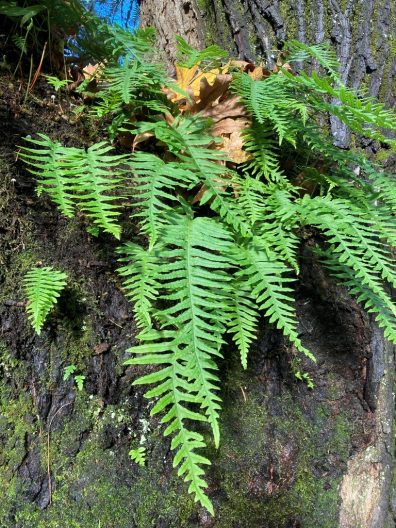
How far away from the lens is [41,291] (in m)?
1.34

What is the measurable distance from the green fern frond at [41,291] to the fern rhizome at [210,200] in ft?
0.73

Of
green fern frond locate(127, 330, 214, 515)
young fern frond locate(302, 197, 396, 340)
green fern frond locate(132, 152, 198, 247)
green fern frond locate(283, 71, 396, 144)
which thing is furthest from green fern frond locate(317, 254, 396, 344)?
green fern frond locate(127, 330, 214, 515)

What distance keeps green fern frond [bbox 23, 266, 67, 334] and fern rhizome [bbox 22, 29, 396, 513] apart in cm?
22

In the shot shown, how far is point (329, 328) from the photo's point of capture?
5.80 ft

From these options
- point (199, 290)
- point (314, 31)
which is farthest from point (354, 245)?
point (314, 31)

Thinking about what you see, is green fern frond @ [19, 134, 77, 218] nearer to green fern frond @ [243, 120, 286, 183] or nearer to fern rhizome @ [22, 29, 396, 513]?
fern rhizome @ [22, 29, 396, 513]

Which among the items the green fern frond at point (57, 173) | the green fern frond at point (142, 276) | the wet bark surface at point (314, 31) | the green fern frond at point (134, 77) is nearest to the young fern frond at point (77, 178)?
the green fern frond at point (57, 173)

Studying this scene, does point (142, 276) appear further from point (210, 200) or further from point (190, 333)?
point (210, 200)

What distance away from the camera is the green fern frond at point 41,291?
1297 millimetres

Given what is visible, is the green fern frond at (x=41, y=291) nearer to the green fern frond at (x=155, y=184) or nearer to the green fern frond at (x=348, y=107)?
the green fern frond at (x=155, y=184)

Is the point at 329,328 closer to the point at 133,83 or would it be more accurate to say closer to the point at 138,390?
the point at 138,390

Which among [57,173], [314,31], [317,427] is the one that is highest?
[314,31]

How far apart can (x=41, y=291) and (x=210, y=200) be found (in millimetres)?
705

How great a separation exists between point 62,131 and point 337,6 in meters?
1.65
